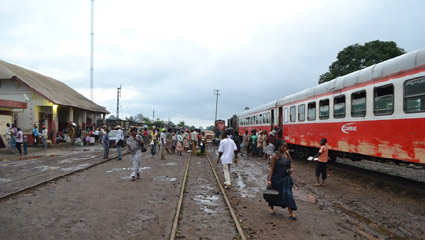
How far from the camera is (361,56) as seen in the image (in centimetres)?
4053

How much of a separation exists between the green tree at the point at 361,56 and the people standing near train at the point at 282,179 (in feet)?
123

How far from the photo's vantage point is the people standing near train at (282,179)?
577 cm

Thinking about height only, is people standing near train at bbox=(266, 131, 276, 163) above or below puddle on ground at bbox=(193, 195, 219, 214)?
above

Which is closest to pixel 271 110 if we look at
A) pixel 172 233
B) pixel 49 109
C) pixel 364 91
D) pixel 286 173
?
pixel 364 91

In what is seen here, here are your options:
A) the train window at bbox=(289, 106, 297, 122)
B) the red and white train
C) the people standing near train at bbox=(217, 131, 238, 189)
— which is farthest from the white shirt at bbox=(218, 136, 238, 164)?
the train window at bbox=(289, 106, 297, 122)

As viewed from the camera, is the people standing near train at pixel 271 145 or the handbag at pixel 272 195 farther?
the people standing near train at pixel 271 145

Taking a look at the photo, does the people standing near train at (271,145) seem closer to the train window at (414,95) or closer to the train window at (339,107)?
the train window at (339,107)

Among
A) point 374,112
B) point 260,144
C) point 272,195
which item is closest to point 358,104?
point 374,112

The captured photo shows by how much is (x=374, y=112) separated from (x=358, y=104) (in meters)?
0.99

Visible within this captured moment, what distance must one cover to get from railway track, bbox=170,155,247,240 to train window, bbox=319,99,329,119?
222 inches

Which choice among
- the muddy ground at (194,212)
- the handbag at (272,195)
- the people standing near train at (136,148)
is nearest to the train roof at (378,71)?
the muddy ground at (194,212)

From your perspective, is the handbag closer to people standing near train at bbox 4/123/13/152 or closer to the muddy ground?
the muddy ground

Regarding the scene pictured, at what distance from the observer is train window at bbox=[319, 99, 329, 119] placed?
12.3 meters

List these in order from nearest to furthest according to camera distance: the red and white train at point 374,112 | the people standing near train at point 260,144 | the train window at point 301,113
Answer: the red and white train at point 374,112 < the train window at point 301,113 < the people standing near train at point 260,144
